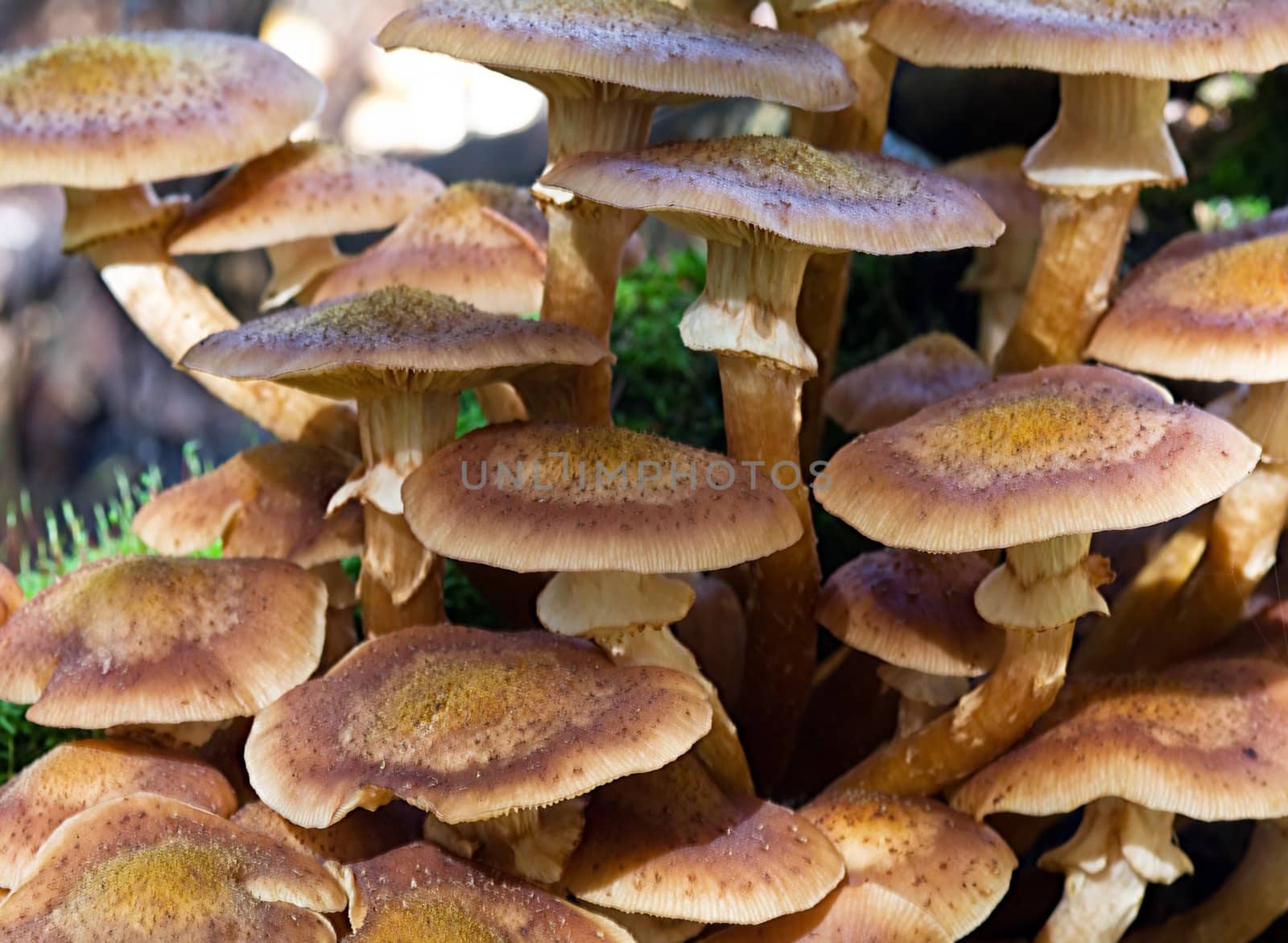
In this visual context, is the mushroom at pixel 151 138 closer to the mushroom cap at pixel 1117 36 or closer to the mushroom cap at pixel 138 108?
the mushroom cap at pixel 138 108

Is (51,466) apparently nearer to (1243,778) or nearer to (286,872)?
(286,872)

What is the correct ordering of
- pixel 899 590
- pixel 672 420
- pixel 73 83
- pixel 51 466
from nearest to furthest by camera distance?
pixel 899 590, pixel 73 83, pixel 672 420, pixel 51 466

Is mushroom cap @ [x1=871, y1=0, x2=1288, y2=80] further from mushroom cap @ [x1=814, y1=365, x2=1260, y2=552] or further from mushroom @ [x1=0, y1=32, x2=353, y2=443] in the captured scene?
mushroom @ [x1=0, y1=32, x2=353, y2=443]

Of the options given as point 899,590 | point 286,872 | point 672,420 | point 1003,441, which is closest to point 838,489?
point 1003,441

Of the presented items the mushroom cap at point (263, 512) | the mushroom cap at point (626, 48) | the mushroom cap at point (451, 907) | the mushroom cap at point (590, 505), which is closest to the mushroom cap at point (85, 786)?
the mushroom cap at point (451, 907)

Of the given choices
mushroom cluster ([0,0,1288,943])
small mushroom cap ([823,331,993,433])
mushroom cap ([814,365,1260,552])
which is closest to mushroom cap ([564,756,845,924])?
mushroom cluster ([0,0,1288,943])

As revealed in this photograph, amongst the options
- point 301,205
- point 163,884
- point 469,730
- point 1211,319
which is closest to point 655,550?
point 469,730
